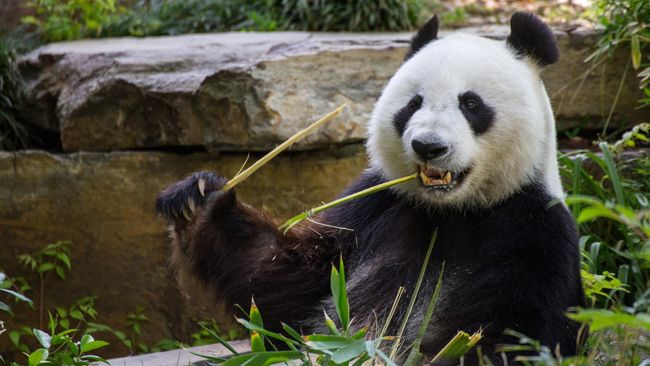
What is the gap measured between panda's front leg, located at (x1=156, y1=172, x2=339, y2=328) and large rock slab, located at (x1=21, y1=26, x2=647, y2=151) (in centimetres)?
162

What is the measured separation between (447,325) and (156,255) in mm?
3291

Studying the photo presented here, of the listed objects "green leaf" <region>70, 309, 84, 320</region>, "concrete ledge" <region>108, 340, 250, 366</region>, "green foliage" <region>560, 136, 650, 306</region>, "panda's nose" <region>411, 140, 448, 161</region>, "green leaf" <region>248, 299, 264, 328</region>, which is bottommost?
"green leaf" <region>70, 309, 84, 320</region>

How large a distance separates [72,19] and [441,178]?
6.20 m

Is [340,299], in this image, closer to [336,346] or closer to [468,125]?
[336,346]

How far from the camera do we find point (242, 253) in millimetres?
4891

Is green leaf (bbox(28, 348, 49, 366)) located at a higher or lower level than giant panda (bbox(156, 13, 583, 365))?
lower

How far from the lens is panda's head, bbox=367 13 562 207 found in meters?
4.02

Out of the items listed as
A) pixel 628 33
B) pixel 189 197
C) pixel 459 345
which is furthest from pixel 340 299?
pixel 628 33

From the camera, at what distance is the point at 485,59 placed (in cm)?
422

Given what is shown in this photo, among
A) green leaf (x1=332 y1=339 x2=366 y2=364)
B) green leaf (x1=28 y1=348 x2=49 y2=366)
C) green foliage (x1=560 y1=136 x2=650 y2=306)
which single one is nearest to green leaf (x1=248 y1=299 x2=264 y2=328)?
green leaf (x1=332 y1=339 x2=366 y2=364)

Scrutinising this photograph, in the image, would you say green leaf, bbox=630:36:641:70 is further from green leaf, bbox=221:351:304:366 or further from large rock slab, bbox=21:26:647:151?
green leaf, bbox=221:351:304:366

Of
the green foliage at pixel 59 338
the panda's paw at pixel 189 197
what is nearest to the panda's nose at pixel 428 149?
the panda's paw at pixel 189 197

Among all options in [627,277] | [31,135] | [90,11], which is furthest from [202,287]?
[90,11]

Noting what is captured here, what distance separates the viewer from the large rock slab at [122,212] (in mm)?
6742
